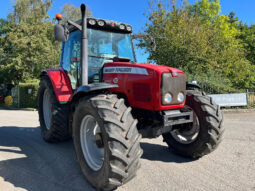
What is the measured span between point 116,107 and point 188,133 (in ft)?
6.08

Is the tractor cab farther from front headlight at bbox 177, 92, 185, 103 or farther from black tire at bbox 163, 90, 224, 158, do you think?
black tire at bbox 163, 90, 224, 158

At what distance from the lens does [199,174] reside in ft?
9.11

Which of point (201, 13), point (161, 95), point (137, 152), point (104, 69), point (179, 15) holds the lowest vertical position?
point (137, 152)

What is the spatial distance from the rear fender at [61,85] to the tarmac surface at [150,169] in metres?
1.08

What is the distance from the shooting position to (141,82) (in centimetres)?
281

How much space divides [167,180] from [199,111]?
1.24m

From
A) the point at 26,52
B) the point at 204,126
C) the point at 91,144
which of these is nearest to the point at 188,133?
the point at 204,126

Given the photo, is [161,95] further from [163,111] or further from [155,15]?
[155,15]

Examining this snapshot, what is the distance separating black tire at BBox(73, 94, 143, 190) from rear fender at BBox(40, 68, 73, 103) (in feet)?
4.63

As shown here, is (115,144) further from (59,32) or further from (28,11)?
(28,11)

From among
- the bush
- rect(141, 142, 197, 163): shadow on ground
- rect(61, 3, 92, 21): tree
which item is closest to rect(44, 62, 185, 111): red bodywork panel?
rect(141, 142, 197, 163): shadow on ground

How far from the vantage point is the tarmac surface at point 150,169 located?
2.49 metres

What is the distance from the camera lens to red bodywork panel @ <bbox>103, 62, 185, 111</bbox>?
269cm

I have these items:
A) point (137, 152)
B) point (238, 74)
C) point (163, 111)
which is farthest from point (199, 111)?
point (238, 74)
